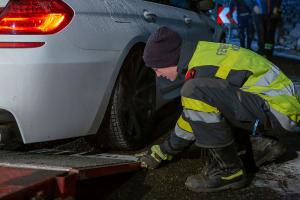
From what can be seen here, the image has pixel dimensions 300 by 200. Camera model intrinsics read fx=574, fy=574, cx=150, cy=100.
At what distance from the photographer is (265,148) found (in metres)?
3.73

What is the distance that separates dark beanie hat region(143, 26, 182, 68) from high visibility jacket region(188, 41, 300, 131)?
0.13 meters

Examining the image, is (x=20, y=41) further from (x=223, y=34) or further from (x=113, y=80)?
(x=223, y=34)

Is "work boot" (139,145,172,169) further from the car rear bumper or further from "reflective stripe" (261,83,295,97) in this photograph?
"reflective stripe" (261,83,295,97)

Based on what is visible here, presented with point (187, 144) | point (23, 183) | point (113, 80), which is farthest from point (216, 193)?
point (23, 183)

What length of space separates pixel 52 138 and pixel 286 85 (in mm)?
1423

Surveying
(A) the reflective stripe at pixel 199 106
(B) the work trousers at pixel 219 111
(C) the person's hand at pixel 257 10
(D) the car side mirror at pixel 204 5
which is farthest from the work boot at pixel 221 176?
(C) the person's hand at pixel 257 10

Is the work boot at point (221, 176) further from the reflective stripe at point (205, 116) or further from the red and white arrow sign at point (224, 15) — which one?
the red and white arrow sign at point (224, 15)

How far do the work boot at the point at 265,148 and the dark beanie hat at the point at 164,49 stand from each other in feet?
2.85

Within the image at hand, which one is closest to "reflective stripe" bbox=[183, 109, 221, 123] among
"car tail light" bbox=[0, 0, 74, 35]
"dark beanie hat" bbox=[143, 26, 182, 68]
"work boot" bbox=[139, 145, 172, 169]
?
"dark beanie hat" bbox=[143, 26, 182, 68]

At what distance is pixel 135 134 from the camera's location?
411 cm

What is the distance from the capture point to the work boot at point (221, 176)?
3293 mm

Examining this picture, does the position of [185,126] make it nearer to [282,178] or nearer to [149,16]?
[282,178]

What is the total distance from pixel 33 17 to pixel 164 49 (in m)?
0.76

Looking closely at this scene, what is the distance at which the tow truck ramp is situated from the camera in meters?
2.53
